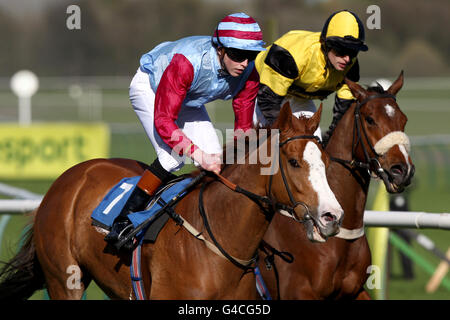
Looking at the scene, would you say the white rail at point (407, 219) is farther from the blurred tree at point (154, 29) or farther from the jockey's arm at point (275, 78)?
the blurred tree at point (154, 29)

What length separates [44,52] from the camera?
2075cm

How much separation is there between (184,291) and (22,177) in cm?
923

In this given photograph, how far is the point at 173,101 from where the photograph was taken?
11.9ft

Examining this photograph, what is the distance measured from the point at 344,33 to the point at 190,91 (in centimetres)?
93

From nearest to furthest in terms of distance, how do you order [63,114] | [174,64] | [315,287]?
[174,64] → [315,287] → [63,114]

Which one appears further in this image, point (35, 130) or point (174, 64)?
point (35, 130)

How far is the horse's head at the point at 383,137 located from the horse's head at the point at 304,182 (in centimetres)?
78

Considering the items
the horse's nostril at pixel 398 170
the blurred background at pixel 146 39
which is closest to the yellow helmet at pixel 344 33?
the horse's nostril at pixel 398 170

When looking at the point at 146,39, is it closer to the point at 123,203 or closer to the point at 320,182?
the point at 123,203

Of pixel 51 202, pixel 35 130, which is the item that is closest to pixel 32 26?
pixel 35 130

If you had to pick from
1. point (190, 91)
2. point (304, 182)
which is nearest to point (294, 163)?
point (304, 182)

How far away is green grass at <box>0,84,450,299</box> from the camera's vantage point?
668 centimetres

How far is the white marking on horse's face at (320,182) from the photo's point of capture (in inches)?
122

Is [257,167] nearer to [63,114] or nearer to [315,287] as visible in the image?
[315,287]
